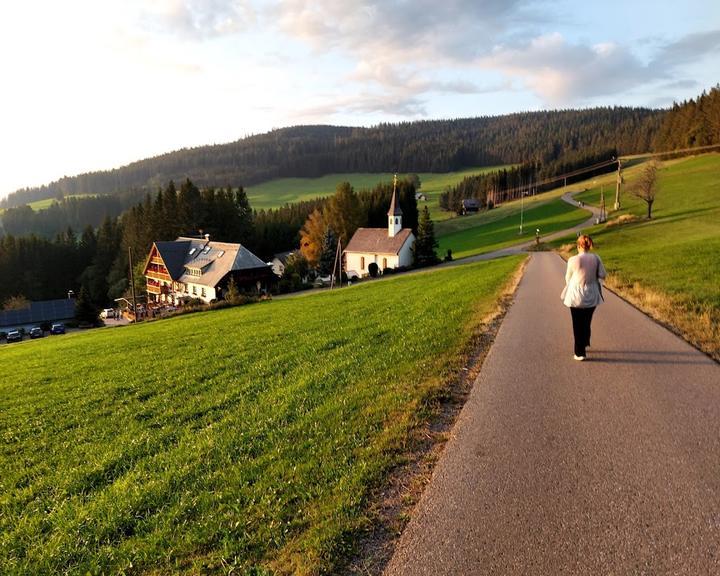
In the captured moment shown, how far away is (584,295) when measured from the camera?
878 centimetres

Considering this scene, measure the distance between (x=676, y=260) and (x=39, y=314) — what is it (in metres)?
77.7

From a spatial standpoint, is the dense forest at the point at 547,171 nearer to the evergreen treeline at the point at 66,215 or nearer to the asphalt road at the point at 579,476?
the evergreen treeline at the point at 66,215

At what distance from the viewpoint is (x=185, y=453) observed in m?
6.31

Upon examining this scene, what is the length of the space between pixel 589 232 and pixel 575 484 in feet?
182

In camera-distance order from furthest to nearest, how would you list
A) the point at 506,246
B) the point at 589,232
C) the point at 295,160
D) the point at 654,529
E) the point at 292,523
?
1. the point at 295,160
2. the point at 506,246
3. the point at 589,232
4. the point at 292,523
5. the point at 654,529

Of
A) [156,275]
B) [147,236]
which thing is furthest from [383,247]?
[147,236]

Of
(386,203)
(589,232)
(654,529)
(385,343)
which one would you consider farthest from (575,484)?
(386,203)

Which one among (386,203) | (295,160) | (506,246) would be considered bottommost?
(506,246)

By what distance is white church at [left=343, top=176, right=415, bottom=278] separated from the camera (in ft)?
207

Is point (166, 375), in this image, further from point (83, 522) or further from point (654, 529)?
point (654, 529)

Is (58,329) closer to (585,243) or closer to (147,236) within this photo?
(147,236)

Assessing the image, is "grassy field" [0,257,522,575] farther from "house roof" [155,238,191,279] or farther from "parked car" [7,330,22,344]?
"house roof" [155,238,191,279]

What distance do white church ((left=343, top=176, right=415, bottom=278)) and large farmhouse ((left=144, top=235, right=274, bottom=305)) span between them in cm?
1422

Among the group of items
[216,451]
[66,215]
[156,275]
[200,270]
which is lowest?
[156,275]
